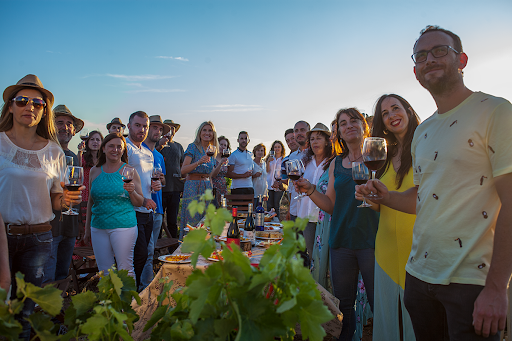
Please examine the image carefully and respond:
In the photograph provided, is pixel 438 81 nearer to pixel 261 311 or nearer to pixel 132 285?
pixel 261 311

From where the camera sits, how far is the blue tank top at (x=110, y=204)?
3.13 meters

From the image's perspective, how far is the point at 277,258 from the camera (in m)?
0.54

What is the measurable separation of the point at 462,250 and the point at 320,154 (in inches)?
107

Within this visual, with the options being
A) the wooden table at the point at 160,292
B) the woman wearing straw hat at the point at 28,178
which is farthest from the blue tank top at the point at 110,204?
the wooden table at the point at 160,292

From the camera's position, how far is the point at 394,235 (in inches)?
77.5

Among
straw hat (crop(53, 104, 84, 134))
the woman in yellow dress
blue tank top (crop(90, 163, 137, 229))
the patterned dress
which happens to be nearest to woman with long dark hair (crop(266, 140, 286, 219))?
the patterned dress

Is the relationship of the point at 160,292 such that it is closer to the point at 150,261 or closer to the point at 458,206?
the point at 458,206

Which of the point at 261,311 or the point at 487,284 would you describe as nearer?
the point at 261,311

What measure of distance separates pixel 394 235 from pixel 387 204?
1.13 feet

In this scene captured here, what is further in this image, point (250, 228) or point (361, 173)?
point (250, 228)

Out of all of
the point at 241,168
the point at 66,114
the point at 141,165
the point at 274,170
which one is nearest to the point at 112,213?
the point at 141,165

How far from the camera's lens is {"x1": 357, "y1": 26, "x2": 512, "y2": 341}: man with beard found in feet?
3.80

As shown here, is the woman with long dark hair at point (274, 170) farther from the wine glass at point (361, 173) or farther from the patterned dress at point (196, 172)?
the wine glass at point (361, 173)

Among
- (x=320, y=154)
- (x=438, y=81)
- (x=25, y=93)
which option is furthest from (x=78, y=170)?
(x=320, y=154)
